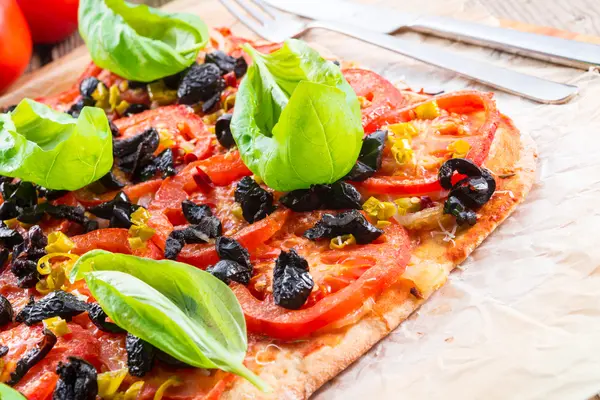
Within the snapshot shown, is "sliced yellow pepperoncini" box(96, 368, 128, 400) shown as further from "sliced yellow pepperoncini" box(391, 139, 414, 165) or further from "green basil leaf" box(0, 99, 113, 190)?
"sliced yellow pepperoncini" box(391, 139, 414, 165)

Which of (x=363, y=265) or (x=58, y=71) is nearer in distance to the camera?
(x=363, y=265)

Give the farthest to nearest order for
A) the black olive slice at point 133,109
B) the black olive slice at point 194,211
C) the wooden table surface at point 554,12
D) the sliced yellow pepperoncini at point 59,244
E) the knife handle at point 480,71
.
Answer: the wooden table surface at point 554,12 → the black olive slice at point 133,109 → the knife handle at point 480,71 → the black olive slice at point 194,211 → the sliced yellow pepperoncini at point 59,244

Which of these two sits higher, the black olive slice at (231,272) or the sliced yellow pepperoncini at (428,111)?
the sliced yellow pepperoncini at (428,111)

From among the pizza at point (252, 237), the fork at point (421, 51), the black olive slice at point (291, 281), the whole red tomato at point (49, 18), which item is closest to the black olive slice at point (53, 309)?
the pizza at point (252, 237)

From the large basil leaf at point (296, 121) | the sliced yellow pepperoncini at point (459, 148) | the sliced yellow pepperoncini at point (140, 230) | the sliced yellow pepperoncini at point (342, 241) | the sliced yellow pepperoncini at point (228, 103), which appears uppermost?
the large basil leaf at point (296, 121)

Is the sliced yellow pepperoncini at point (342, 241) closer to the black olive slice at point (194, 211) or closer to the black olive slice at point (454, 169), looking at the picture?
the black olive slice at point (454, 169)

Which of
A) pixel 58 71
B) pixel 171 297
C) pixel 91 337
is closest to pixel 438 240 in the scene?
pixel 171 297

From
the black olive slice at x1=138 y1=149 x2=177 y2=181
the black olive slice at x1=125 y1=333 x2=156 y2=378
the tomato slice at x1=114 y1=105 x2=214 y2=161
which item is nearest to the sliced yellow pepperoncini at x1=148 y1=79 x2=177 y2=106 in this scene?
the tomato slice at x1=114 y1=105 x2=214 y2=161

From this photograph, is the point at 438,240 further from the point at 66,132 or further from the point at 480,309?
the point at 66,132
